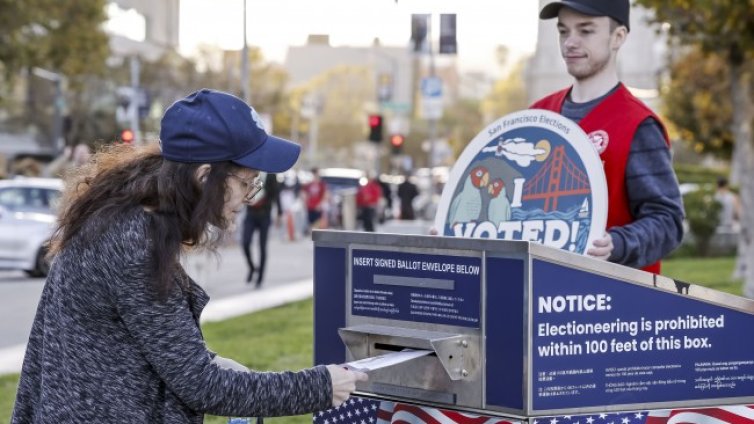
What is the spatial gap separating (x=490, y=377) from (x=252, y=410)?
61 cm

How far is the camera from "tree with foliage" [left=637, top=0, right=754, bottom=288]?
14992mm

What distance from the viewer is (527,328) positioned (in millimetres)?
3471

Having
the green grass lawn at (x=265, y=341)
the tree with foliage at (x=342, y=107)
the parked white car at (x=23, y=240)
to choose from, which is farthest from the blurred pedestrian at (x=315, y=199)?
the tree with foliage at (x=342, y=107)

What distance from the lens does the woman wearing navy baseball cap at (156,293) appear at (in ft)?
10.8

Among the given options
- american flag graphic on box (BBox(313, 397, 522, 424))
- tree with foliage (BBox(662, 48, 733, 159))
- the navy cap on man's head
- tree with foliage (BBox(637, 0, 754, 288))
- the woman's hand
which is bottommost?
american flag graphic on box (BBox(313, 397, 522, 424))

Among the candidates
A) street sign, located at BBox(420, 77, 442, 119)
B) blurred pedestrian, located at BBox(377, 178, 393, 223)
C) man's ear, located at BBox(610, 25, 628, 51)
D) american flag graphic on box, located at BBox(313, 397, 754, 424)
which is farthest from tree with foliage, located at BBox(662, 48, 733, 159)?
american flag graphic on box, located at BBox(313, 397, 754, 424)

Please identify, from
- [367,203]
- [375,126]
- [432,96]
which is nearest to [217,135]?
[367,203]

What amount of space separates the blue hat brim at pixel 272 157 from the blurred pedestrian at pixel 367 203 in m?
28.2

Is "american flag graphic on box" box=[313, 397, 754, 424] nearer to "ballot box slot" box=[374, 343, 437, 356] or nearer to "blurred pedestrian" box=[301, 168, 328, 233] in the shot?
"ballot box slot" box=[374, 343, 437, 356]

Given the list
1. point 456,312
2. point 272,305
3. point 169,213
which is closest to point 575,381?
point 456,312

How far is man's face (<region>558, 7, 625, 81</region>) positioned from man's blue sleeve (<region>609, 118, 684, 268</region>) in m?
0.26

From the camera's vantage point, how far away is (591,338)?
3.62 meters

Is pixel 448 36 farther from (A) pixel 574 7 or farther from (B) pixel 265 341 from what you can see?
(A) pixel 574 7

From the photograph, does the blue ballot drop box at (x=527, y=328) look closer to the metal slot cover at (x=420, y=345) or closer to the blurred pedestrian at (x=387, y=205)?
the metal slot cover at (x=420, y=345)
